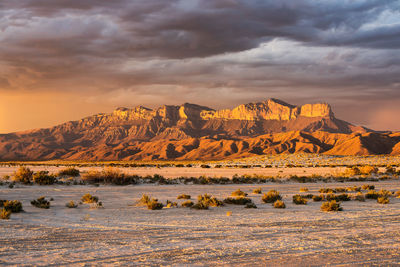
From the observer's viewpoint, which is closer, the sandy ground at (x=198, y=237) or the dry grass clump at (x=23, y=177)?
the sandy ground at (x=198, y=237)

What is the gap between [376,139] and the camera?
137750mm

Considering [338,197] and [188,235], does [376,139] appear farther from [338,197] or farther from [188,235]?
[188,235]

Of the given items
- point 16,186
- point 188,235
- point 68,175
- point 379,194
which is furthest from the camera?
point 68,175

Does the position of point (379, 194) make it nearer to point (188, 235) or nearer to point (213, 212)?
point (213, 212)

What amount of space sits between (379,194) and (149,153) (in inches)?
6652

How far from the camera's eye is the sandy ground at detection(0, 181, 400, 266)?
26.9 feet

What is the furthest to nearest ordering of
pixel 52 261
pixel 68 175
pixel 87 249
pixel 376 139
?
pixel 376 139
pixel 68 175
pixel 87 249
pixel 52 261

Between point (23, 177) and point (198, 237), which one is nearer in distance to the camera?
point (198, 237)

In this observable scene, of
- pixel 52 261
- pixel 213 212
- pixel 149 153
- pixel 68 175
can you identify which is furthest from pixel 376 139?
pixel 52 261

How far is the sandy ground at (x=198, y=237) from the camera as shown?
26.9 ft

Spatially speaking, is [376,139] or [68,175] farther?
[376,139]

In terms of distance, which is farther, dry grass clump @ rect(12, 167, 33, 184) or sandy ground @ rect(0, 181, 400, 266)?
dry grass clump @ rect(12, 167, 33, 184)

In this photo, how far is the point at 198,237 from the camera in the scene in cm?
1043

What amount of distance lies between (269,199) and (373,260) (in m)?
11.0
